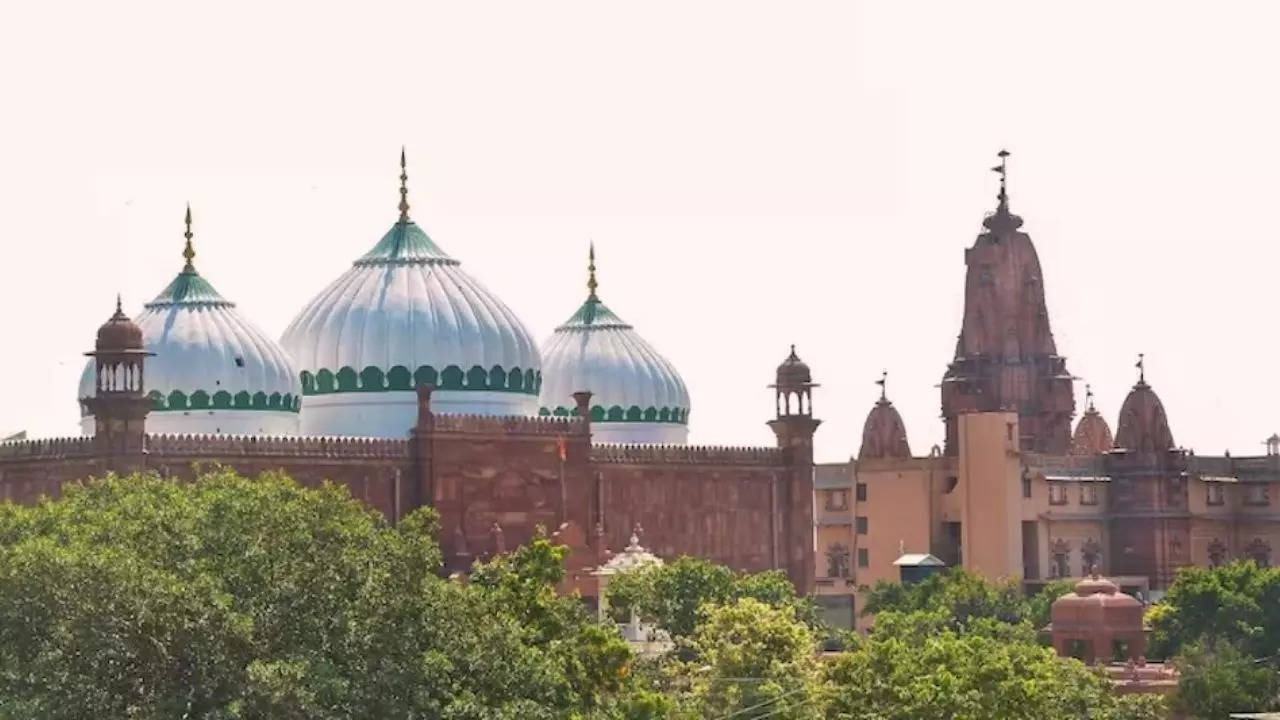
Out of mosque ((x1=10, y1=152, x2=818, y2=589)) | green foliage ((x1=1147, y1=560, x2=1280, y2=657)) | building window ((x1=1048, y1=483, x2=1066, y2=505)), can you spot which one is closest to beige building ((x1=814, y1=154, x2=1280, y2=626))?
building window ((x1=1048, y1=483, x2=1066, y2=505))

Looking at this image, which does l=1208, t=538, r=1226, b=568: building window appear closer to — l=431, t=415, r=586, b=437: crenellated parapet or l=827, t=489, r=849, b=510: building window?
l=827, t=489, r=849, b=510: building window

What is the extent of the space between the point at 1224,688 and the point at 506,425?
16761mm

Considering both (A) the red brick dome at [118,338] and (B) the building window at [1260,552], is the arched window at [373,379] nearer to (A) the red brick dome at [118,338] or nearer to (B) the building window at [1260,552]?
(A) the red brick dome at [118,338]

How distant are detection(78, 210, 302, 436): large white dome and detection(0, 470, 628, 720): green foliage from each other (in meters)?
24.5

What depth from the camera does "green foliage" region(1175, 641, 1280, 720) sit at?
7050cm

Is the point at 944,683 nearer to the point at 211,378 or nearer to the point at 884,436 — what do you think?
the point at 211,378

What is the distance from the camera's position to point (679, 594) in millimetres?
71312

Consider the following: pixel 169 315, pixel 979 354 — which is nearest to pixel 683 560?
pixel 169 315

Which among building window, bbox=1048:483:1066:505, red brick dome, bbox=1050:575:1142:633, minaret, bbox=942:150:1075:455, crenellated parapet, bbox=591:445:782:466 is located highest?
minaret, bbox=942:150:1075:455

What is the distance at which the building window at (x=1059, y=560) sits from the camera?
104812 mm

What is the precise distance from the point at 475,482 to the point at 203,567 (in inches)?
1161

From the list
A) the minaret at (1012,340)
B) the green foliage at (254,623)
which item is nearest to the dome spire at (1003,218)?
the minaret at (1012,340)

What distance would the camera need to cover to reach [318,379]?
77.8 metres

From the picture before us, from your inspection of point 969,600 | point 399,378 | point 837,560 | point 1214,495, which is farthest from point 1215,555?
point 399,378
